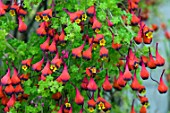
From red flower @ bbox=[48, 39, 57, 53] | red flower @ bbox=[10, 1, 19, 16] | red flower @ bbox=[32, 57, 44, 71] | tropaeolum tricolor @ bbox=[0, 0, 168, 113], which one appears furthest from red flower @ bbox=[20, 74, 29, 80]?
red flower @ bbox=[10, 1, 19, 16]

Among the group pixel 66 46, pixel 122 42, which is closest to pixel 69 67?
pixel 66 46

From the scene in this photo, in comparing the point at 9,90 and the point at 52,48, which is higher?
the point at 52,48

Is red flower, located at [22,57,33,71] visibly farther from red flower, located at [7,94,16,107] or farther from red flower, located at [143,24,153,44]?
red flower, located at [143,24,153,44]

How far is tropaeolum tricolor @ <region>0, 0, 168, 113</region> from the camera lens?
104 inches

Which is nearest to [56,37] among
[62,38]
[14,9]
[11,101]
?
[62,38]

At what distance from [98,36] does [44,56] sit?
1.28 feet

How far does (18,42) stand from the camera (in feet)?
9.51

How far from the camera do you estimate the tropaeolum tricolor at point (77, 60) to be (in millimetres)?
2635

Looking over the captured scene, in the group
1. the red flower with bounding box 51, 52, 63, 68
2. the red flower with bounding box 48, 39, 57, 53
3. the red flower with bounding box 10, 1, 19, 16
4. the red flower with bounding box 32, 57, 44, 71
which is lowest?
the red flower with bounding box 32, 57, 44, 71

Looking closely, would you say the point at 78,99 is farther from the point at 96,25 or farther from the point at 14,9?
the point at 14,9

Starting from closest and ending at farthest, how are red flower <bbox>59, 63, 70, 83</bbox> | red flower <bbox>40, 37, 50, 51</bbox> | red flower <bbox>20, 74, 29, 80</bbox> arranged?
red flower <bbox>59, 63, 70, 83</bbox> < red flower <bbox>40, 37, 50, 51</bbox> < red flower <bbox>20, 74, 29, 80</bbox>

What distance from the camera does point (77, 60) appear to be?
2840 mm

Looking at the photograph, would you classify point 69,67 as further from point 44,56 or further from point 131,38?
point 131,38

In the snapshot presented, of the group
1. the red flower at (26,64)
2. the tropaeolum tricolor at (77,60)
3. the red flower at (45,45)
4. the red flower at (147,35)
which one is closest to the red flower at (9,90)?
the tropaeolum tricolor at (77,60)
